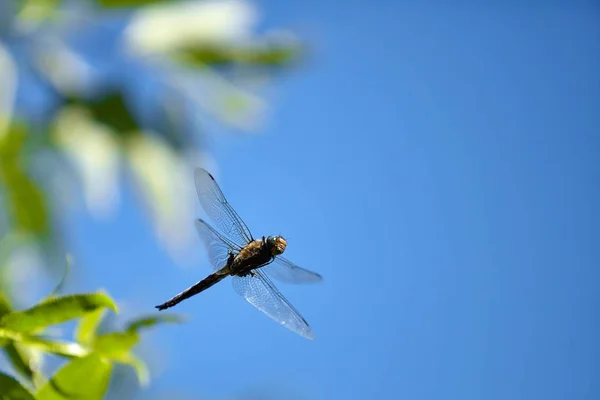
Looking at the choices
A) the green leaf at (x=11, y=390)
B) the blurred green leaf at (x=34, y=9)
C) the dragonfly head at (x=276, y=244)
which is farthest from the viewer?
the blurred green leaf at (x=34, y=9)

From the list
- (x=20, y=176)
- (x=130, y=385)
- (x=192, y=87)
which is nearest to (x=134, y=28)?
(x=192, y=87)

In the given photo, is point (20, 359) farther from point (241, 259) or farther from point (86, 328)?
point (241, 259)

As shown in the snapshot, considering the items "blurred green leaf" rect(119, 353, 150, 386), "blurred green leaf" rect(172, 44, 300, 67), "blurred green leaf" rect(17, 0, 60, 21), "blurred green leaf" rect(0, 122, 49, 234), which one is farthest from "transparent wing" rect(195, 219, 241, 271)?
"blurred green leaf" rect(172, 44, 300, 67)

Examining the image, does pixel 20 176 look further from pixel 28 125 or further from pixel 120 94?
pixel 120 94

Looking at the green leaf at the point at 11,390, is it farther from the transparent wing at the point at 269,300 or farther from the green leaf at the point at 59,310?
the transparent wing at the point at 269,300

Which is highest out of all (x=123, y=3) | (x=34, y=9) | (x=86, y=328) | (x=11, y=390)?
(x=123, y=3)

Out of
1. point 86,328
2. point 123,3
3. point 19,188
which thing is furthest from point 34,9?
point 86,328

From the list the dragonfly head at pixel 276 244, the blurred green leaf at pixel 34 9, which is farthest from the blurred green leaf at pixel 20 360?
the blurred green leaf at pixel 34 9
